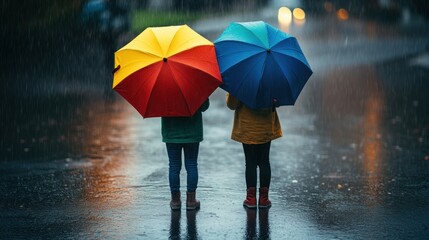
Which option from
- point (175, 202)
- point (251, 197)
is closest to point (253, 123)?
point (251, 197)

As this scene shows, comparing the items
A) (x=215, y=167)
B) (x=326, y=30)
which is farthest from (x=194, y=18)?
(x=215, y=167)

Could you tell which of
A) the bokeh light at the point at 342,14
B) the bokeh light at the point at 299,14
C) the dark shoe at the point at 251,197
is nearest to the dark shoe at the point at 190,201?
the dark shoe at the point at 251,197

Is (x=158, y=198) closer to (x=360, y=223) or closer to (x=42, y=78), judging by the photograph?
(x=360, y=223)

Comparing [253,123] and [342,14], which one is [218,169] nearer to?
[253,123]

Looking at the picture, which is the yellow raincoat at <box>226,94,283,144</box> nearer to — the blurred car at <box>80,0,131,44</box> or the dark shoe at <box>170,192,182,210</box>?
the dark shoe at <box>170,192,182,210</box>

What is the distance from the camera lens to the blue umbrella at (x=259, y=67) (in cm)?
779

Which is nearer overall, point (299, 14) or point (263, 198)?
point (263, 198)

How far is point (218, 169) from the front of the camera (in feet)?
34.1

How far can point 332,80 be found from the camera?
20.0m

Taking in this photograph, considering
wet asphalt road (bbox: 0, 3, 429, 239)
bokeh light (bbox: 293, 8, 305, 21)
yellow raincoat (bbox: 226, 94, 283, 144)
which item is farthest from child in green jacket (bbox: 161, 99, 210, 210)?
bokeh light (bbox: 293, 8, 305, 21)

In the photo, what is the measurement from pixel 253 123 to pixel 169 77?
98cm

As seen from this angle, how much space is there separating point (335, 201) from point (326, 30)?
24096 millimetres

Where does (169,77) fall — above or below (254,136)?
above

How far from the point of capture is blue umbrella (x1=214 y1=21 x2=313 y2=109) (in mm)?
7785
